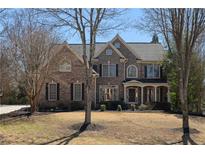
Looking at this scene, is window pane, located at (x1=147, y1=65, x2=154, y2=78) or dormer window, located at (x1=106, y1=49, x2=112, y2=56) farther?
window pane, located at (x1=147, y1=65, x2=154, y2=78)

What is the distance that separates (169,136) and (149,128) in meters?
1.00

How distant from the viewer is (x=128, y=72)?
24.2 m

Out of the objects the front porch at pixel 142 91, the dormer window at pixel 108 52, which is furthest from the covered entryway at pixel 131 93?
the dormer window at pixel 108 52

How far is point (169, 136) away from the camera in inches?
472

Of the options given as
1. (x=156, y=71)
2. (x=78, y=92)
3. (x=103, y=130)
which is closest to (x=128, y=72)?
(x=156, y=71)

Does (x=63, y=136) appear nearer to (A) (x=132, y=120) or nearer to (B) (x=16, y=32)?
(A) (x=132, y=120)

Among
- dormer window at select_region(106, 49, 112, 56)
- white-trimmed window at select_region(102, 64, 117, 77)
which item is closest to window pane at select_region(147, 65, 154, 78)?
white-trimmed window at select_region(102, 64, 117, 77)

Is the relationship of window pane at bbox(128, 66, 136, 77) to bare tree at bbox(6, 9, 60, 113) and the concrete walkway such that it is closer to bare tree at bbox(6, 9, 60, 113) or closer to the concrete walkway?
bare tree at bbox(6, 9, 60, 113)

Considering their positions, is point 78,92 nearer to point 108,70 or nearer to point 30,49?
point 108,70

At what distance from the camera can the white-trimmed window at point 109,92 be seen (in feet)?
75.3

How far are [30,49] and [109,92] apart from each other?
289 inches

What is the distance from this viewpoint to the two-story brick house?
76.1 ft

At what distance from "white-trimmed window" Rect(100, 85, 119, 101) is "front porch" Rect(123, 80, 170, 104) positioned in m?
0.53
